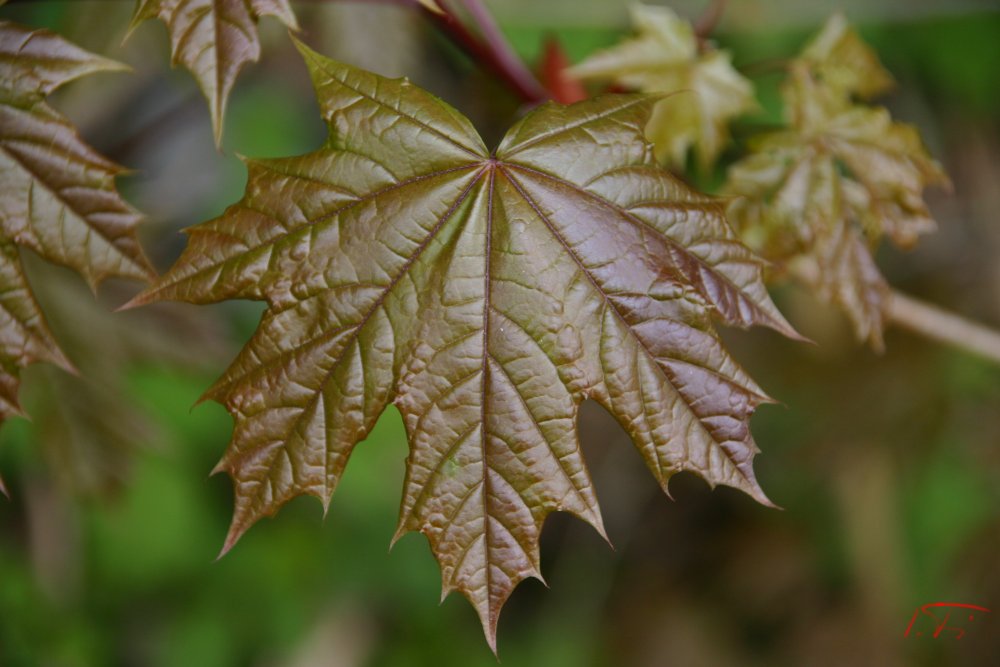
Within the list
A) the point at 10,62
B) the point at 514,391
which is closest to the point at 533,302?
the point at 514,391

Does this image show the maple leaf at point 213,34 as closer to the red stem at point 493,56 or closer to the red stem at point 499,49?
the red stem at point 493,56

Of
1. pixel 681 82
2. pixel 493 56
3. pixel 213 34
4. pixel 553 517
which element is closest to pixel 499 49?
pixel 493 56

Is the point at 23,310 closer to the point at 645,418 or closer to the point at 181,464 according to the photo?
the point at 645,418

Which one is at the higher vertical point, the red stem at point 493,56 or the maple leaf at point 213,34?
the red stem at point 493,56
